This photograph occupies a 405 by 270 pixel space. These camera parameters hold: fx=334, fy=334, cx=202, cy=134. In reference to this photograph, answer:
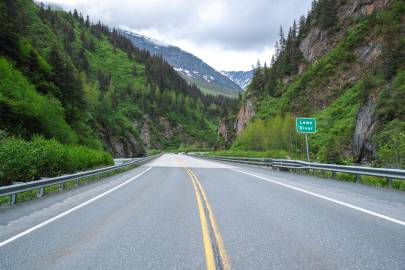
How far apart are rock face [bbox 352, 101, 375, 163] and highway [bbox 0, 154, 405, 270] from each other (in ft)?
68.9

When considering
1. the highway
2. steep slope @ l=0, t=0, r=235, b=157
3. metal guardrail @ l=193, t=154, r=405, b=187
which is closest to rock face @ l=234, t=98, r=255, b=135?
steep slope @ l=0, t=0, r=235, b=157

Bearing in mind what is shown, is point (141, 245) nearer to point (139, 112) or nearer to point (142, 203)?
point (142, 203)

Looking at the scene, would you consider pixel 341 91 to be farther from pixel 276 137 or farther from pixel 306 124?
pixel 306 124

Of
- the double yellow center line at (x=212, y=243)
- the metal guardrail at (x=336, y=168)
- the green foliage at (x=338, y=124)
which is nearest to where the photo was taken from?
the double yellow center line at (x=212, y=243)

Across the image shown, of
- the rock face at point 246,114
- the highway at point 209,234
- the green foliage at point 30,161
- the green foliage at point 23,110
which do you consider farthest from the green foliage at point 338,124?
the rock face at point 246,114

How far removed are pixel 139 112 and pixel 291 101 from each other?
9957 centimetres

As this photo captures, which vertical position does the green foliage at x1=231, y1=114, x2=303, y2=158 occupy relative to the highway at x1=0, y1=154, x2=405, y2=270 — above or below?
above

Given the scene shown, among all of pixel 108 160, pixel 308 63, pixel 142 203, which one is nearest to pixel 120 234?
pixel 142 203

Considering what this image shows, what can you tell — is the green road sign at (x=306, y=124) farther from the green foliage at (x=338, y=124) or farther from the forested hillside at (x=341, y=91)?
the green foliage at (x=338, y=124)

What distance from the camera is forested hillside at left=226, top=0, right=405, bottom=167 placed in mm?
28831

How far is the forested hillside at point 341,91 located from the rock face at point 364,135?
0.09 m

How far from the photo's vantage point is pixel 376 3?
65.2 meters

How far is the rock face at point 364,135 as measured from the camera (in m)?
28.9

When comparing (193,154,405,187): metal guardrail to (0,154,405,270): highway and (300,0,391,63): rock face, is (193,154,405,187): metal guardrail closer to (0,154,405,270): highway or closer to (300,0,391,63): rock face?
(0,154,405,270): highway
